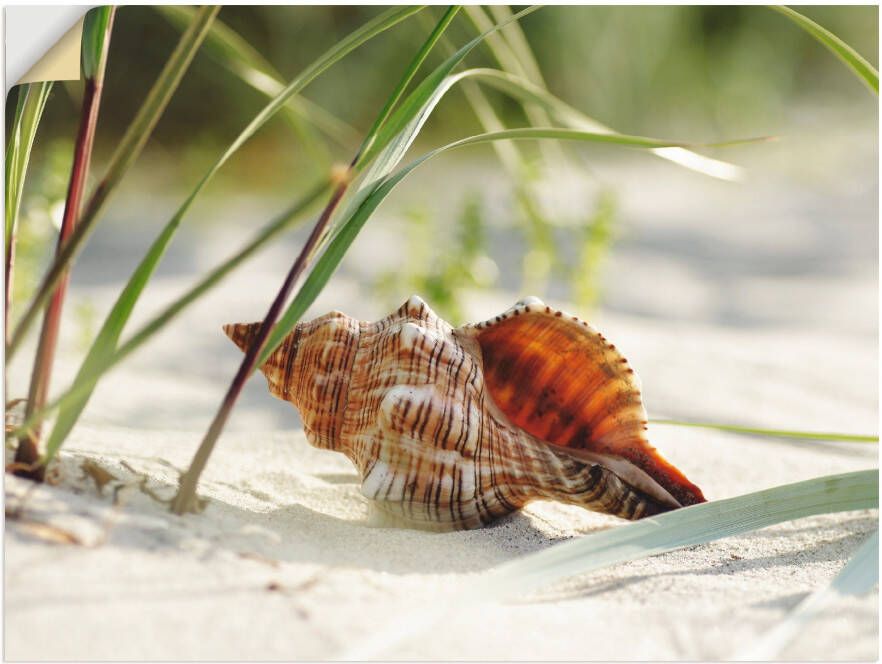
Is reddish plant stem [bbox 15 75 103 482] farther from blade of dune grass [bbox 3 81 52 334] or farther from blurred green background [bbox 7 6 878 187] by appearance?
blurred green background [bbox 7 6 878 187]

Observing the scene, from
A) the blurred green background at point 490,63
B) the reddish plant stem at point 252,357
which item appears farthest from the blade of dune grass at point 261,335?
the blurred green background at point 490,63

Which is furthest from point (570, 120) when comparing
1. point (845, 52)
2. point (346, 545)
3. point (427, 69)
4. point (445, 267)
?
point (427, 69)

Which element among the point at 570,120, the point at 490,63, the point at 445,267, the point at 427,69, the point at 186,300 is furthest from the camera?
the point at 490,63

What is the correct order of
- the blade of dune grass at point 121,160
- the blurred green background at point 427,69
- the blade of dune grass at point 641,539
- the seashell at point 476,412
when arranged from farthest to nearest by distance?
1. the blurred green background at point 427,69
2. the seashell at point 476,412
3. the blade of dune grass at point 121,160
4. the blade of dune grass at point 641,539

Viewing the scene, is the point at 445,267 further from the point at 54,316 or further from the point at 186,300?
the point at 186,300

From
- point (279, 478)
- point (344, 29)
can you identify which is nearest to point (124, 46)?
point (344, 29)

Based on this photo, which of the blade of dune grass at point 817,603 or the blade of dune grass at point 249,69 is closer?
the blade of dune grass at point 817,603

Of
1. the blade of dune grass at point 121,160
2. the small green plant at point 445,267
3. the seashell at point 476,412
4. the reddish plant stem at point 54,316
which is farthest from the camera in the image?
the small green plant at point 445,267

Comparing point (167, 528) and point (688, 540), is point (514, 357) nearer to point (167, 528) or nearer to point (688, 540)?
point (688, 540)

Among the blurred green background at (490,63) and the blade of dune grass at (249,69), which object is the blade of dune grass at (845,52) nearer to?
the blade of dune grass at (249,69)
